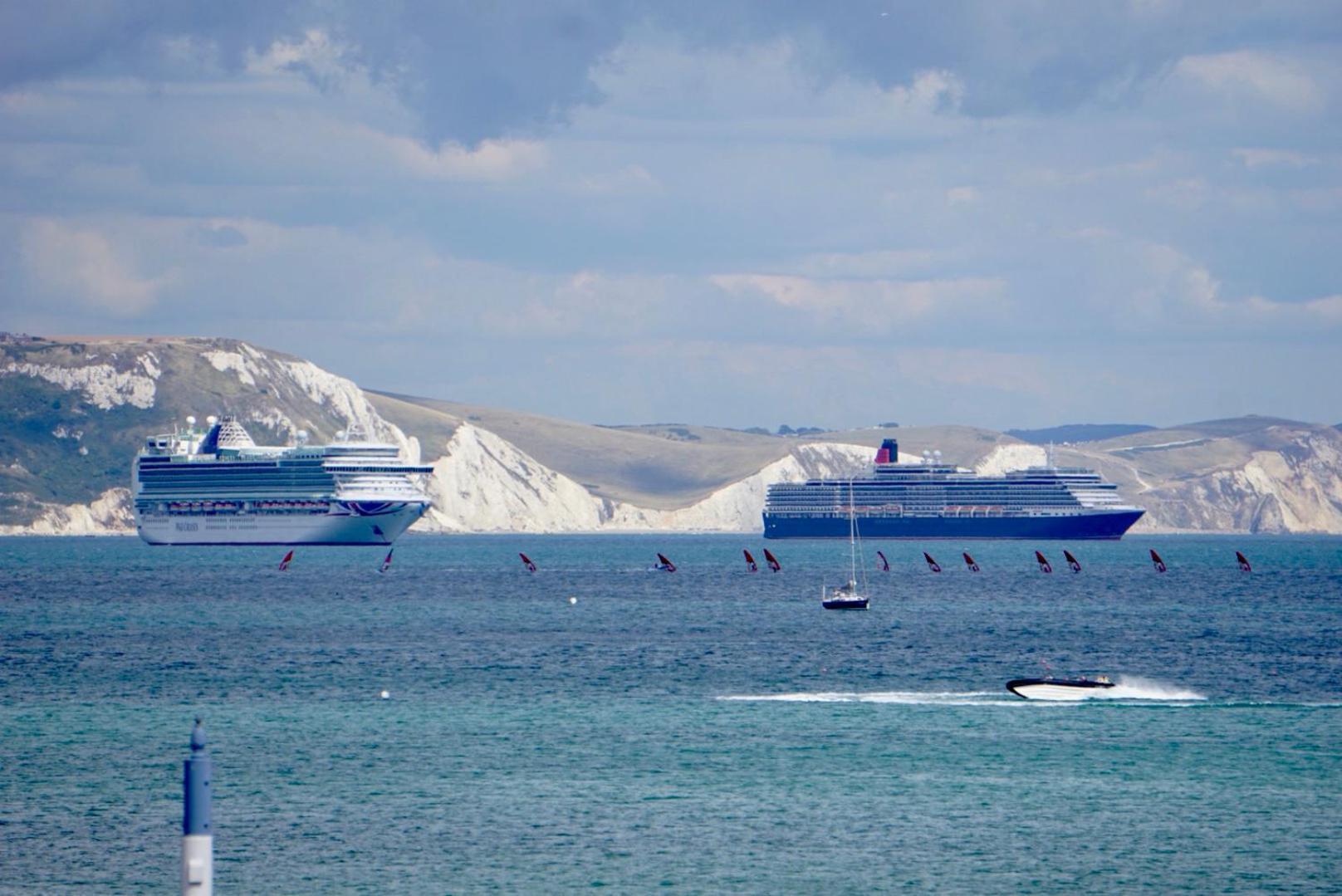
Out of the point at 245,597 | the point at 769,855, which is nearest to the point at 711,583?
the point at 245,597

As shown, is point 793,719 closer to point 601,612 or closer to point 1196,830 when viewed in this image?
point 1196,830

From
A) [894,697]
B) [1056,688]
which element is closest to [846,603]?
[894,697]

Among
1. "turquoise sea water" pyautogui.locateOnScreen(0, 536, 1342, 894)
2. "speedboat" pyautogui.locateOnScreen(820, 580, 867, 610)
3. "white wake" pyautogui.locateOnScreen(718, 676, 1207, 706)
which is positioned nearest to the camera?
"turquoise sea water" pyautogui.locateOnScreen(0, 536, 1342, 894)

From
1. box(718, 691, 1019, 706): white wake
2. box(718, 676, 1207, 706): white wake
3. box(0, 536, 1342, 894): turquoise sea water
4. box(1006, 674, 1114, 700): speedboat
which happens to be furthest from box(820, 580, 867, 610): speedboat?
box(1006, 674, 1114, 700): speedboat

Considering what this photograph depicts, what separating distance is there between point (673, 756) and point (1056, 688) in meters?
18.0

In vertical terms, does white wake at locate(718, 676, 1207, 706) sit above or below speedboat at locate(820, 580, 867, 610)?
below

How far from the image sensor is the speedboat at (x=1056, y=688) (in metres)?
61.3

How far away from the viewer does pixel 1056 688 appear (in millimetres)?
61469

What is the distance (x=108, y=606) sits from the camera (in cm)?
11706

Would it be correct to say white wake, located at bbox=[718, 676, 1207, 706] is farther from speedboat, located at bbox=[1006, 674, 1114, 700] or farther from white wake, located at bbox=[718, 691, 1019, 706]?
speedboat, located at bbox=[1006, 674, 1114, 700]

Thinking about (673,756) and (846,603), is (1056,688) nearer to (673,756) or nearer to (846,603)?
(673,756)

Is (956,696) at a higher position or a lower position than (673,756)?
higher

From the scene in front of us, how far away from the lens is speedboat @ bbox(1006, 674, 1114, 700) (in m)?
61.3

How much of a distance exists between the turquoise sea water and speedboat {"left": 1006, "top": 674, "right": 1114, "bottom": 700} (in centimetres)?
106
